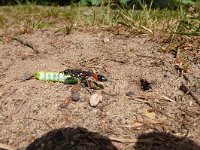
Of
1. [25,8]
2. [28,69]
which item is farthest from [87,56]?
[25,8]

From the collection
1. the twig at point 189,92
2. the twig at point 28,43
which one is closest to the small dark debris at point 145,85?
the twig at point 189,92

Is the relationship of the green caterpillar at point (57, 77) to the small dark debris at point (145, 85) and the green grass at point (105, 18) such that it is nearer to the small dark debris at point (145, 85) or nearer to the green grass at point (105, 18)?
the small dark debris at point (145, 85)

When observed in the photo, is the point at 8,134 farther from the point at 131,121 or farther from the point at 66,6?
the point at 66,6

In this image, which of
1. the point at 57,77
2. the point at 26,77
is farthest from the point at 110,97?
the point at 26,77

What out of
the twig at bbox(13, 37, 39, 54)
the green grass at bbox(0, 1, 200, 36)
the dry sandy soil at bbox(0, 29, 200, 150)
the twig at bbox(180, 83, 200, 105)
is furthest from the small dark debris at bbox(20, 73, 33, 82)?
the twig at bbox(180, 83, 200, 105)

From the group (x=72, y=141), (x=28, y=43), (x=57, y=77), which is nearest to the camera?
(x=72, y=141)

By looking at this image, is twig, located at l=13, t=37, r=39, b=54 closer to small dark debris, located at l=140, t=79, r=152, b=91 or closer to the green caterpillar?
the green caterpillar

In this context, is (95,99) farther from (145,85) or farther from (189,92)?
(189,92)
